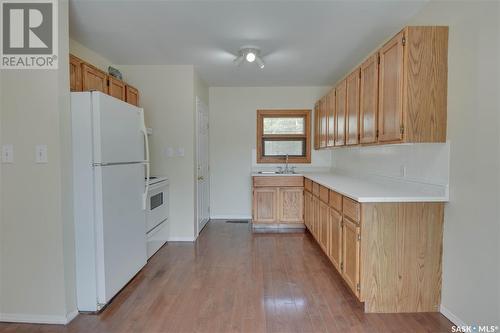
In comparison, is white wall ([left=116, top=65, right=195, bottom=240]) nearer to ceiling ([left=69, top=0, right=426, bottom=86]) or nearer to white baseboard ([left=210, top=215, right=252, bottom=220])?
ceiling ([left=69, top=0, right=426, bottom=86])

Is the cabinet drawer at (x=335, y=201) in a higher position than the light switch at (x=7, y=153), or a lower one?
lower

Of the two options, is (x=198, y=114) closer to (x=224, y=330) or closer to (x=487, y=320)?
(x=224, y=330)

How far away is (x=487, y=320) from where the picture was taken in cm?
169

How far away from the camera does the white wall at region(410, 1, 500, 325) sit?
165cm

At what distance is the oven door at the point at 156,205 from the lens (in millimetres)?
3223

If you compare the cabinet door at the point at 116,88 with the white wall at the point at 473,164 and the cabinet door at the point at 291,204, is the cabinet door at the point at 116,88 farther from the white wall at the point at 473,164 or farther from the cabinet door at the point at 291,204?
the white wall at the point at 473,164

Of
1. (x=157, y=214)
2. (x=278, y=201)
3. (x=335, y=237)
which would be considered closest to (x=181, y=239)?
(x=157, y=214)

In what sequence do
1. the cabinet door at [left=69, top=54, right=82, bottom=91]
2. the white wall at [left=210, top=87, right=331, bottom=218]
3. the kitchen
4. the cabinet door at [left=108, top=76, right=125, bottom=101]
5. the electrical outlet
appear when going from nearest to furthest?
the kitchen
the cabinet door at [left=69, top=54, right=82, bottom=91]
the electrical outlet
the cabinet door at [left=108, top=76, right=125, bottom=101]
the white wall at [left=210, top=87, right=331, bottom=218]

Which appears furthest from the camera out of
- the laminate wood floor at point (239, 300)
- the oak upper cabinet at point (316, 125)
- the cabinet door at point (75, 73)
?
the oak upper cabinet at point (316, 125)

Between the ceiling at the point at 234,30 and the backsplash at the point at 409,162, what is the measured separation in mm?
1138

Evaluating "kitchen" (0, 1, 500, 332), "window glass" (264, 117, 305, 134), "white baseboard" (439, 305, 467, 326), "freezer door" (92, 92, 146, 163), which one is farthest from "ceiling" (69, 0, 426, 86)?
"white baseboard" (439, 305, 467, 326)

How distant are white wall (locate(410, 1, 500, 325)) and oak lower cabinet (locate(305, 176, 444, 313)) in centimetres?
9

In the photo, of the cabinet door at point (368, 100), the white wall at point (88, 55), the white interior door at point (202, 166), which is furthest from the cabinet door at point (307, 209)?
the white wall at point (88, 55)

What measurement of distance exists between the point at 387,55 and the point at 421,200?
1.14 m
